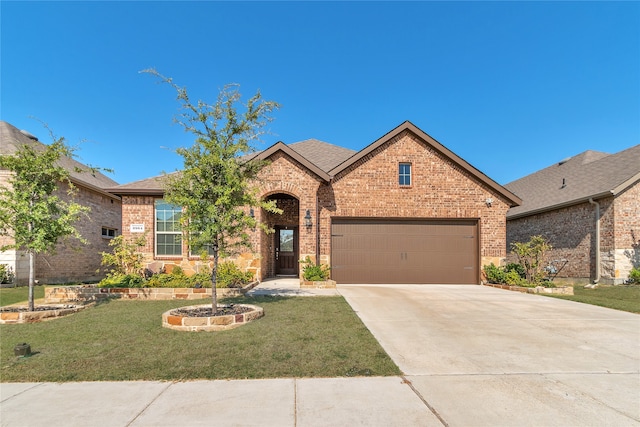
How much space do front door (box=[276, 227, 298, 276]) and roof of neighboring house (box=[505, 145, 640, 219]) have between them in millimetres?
12565

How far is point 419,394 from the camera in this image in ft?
11.4

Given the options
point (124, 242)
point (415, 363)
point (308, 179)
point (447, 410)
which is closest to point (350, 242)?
point (308, 179)

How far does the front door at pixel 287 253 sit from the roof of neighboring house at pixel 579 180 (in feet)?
41.2

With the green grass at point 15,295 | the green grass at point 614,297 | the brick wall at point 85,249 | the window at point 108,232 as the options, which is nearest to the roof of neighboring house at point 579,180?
the green grass at point 614,297

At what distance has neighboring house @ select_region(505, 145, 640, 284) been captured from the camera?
1332cm

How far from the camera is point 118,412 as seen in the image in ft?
10.3

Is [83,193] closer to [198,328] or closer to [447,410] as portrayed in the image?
[198,328]

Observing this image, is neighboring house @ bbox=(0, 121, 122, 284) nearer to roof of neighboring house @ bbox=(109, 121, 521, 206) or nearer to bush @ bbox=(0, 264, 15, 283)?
bush @ bbox=(0, 264, 15, 283)

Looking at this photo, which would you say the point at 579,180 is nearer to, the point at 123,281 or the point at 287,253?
the point at 287,253

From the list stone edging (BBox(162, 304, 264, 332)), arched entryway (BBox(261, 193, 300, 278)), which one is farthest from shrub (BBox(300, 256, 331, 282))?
stone edging (BBox(162, 304, 264, 332))

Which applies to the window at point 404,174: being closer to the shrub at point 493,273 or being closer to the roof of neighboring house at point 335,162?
the roof of neighboring house at point 335,162

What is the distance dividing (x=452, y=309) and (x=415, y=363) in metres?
4.04

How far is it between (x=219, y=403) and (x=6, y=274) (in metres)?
13.5

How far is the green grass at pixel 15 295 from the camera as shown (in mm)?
9266
